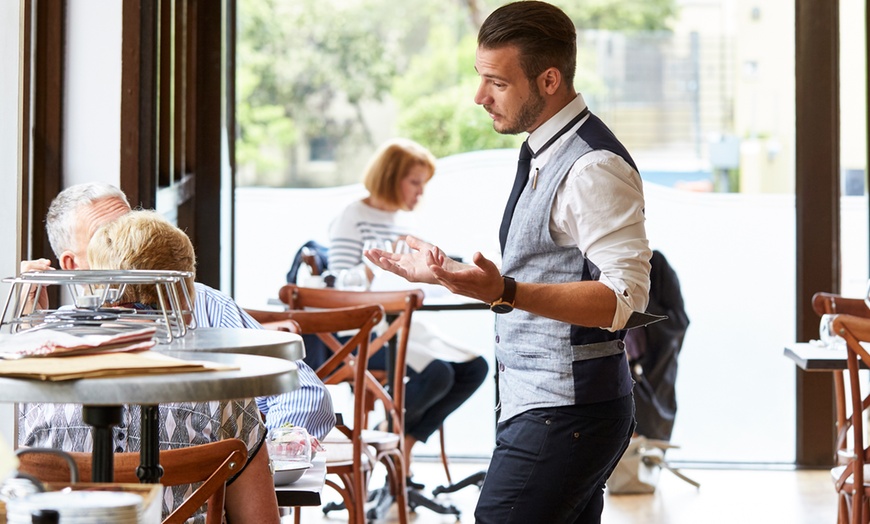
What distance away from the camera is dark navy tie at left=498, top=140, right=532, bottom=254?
2.02m

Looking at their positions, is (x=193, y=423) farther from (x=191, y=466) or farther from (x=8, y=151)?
(x=8, y=151)

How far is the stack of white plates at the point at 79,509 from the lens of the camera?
100cm

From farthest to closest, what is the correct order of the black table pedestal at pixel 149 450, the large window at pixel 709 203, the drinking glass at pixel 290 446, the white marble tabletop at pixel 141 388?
the large window at pixel 709 203 < the drinking glass at pixel 290 446 < the black table pedestal at pixel 149 450 < the white marble tabletop at pixel 141 388

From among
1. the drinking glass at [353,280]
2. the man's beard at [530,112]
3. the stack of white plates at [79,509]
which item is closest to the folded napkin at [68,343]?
the stack of white plates at [79,509]

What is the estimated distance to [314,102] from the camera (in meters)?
11.5

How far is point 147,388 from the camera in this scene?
1143 mm

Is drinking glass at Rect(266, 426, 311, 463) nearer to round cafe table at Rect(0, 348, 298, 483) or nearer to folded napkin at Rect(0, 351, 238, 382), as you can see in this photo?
round cafe table at Rect(0, 348, 298, 483)

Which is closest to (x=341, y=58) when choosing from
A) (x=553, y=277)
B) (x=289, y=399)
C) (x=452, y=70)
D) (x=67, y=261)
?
(x=452, y=70)

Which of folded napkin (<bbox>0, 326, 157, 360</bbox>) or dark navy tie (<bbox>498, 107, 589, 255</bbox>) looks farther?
dark navy tie (<bbox>498, 107, 589, 255</bbox>)

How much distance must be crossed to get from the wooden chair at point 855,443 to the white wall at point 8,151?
2032 mm

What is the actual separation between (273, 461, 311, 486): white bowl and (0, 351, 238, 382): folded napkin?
0.84 m

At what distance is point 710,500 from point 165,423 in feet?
10.4

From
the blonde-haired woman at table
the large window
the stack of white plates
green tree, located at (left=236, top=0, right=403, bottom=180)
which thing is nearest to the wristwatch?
the stack of white plates

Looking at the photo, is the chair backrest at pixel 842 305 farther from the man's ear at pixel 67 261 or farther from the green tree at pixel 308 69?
the green tree at pixel 308 69
